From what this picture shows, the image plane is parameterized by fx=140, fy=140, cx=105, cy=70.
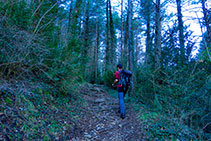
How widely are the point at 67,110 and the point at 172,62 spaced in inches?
189

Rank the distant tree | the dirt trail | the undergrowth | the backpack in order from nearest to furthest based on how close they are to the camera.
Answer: the undergrowth
the dirt trail
the backpack
the distant tree

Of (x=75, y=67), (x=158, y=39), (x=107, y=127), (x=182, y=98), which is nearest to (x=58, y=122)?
(x=107, y=127)

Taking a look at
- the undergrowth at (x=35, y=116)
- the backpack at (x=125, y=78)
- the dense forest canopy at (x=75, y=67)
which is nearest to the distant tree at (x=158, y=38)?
the dense forest canopy at (x=75, y=67)

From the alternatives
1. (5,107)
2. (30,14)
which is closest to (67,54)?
(30,14)

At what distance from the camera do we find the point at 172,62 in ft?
20.2

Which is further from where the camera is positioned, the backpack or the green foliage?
the backpack

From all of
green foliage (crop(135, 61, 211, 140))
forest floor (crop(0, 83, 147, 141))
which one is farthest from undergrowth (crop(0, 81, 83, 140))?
green foliage (crop(135, 61, 211, 140))

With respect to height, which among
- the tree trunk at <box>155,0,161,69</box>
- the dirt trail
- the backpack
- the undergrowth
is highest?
the tree trunk at <box>155,0,161,69</box>

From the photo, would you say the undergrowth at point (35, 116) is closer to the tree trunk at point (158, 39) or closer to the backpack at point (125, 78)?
the backpack at point (125, 78)

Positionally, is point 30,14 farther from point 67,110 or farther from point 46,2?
point 67,110

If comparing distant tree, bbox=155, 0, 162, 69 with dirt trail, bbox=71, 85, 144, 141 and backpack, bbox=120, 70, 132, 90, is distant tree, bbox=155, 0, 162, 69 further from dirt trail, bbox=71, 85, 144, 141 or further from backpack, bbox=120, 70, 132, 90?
dirt trail, bbox=71, 85, 144, 141

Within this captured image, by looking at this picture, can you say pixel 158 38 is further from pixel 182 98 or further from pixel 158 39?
pixel 182 98

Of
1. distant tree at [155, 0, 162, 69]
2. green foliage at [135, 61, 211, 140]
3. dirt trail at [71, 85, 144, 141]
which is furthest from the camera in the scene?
distant tree at [155, 0, 162, 69]

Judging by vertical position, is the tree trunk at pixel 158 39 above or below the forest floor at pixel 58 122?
above
